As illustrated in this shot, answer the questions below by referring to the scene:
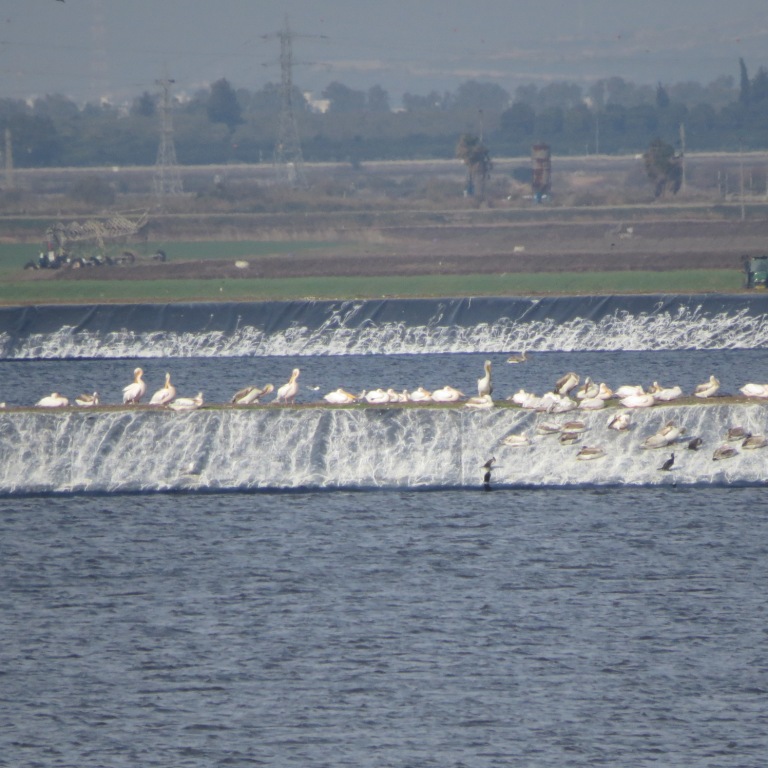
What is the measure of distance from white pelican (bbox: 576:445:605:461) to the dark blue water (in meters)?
0.76

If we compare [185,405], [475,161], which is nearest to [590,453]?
[185,405]

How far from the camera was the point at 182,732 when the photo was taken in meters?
17.8

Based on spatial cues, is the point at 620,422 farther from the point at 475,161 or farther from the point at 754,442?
the point at 475,161

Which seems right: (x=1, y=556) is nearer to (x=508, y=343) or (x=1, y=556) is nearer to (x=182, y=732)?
(x=182, y=732)

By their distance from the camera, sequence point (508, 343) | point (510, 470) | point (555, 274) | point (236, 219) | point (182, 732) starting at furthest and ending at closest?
1. point (236, 219)
2. point (555, 274)
3. point (508, 343)
4. point (510, 470)
5. point (182, 732)

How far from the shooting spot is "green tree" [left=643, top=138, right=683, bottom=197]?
148875 millimetres

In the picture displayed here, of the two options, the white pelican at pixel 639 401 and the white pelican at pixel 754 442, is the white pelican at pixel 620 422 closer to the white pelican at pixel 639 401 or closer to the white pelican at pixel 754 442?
the white pelican at pixel 639 401

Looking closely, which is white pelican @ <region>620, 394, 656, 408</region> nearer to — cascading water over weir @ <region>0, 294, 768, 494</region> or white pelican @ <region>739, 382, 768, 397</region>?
cascading water over weir @ <region>0, 294, 768, 494</region>

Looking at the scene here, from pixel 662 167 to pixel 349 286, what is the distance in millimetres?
80668

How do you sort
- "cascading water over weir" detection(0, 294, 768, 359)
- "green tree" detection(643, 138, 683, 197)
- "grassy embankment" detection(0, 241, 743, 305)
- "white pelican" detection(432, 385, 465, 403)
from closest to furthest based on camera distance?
"white pelican" detection(432, 385, 465, 403) < "cascading water over weir" detection(0, 294, 768, 359) < "grassy embankment" detection(0, 241, 743, 305) < "green tree" detection(643, 138, 683, 197)

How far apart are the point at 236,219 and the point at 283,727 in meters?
120

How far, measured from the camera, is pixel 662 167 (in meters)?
149

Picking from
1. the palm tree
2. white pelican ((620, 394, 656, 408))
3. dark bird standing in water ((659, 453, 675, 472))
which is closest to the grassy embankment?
white pelican ((620, 394, 656, 408))

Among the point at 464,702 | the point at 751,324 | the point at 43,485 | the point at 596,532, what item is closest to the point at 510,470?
the point at 596,532
